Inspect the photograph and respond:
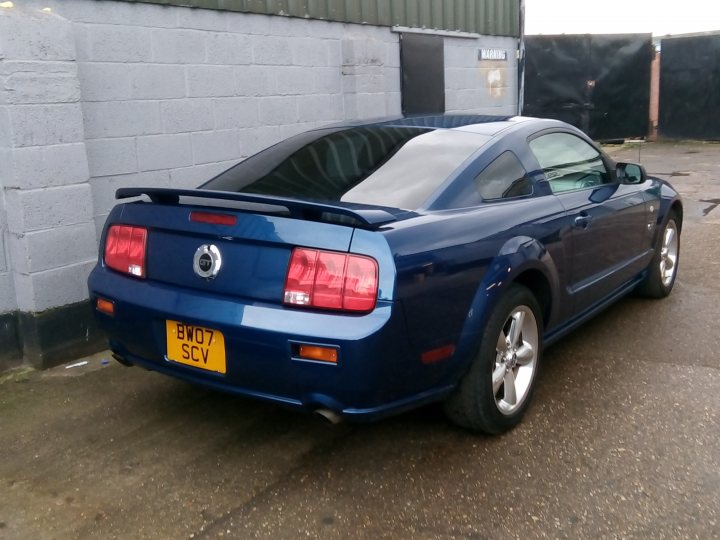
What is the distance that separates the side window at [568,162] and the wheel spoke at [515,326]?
84 cm

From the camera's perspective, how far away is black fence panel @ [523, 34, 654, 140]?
15.8 meters

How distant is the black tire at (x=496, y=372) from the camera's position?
11.3ft

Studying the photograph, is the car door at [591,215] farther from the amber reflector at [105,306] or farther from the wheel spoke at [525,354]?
the amber reflector at [105,306]

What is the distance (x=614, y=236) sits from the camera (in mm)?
4691

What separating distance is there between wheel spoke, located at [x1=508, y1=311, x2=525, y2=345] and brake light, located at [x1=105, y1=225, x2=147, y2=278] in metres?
1.72

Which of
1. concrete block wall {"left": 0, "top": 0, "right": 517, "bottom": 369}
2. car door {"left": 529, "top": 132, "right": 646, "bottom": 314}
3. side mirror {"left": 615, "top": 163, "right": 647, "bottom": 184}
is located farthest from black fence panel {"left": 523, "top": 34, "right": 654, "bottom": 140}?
car door {"left": 529, "top": 132, "right": 646, "bottom": 314}

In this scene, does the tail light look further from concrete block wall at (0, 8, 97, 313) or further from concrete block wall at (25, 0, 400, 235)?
concrete block wall at (25, 0, 400, 235)

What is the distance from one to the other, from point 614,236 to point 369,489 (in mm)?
2364

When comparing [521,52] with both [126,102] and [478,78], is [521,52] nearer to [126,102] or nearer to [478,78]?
[478,78]

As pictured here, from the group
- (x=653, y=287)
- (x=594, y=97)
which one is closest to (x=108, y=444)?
(x=653, y=287)

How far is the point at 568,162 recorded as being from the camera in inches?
180

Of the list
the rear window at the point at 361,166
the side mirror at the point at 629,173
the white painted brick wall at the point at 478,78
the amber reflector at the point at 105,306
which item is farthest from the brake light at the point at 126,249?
the white painted brick wall at the point at 478,78

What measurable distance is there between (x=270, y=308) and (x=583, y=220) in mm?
2042

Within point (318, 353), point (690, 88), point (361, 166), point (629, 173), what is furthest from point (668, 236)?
point (690, 88)
